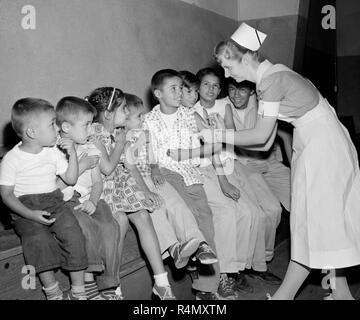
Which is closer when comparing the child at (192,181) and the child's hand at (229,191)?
the child at (192,181)

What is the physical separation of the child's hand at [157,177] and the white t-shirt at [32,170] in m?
0.69

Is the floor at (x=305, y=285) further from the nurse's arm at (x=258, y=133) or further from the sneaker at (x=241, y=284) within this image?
the nurse's arm at (x=258, y=133)

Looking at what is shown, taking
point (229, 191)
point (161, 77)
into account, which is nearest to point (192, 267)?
point (229, 191)

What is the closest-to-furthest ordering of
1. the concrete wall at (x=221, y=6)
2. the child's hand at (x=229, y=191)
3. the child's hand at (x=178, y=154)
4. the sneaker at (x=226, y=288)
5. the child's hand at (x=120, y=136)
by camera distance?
the child's hand at (x=120, y=136)
the sneaker at (x=226, y=288)
the child's hand at (x=178, y=154)
the child's hand at (x=229, y=191)
the concrete wall at (x=221, y=6)

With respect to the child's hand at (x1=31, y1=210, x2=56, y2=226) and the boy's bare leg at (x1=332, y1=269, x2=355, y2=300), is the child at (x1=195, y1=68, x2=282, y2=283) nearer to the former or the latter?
the boy's bare leg at (x1=332, y1=269, x2=355, y2=300)

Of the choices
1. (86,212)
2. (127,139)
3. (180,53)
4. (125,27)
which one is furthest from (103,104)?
(180,53)

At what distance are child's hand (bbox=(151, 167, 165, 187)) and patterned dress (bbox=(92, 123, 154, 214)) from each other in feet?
0.64

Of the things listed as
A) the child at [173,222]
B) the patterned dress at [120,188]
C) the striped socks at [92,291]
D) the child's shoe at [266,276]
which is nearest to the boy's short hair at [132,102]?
the child at [173,222]

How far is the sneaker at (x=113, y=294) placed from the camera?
2.23m

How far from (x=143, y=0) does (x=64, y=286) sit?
2.65 meters

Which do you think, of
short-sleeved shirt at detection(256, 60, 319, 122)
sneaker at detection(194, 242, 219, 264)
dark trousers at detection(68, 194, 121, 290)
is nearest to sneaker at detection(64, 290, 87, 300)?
dark trousers at detection(68, 194, 121, 290)

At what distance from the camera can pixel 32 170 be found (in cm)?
210

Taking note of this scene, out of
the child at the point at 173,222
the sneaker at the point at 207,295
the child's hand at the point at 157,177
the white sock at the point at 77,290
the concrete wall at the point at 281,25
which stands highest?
the concrete wall at the point at 281,25
